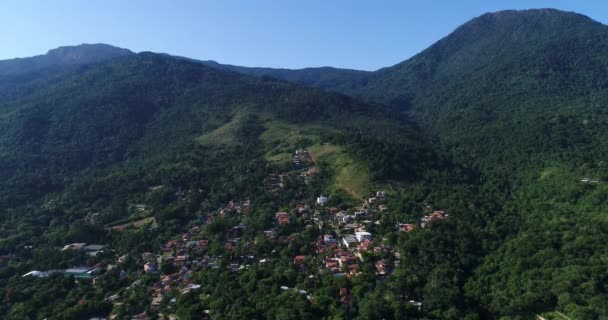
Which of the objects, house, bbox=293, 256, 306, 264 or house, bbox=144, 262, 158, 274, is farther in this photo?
house, bbox=144, 262, 158, 274

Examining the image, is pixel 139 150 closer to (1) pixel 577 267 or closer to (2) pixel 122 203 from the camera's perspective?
(2) pixel 122 203

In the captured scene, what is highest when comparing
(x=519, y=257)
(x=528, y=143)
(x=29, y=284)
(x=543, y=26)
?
(x=543, y=26)

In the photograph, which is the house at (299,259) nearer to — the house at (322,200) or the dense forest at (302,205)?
the dense forest at (302,205)

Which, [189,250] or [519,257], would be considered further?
[189,250]

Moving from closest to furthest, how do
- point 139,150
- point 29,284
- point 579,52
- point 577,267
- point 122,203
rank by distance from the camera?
point 577,267
point 29,284
point 122,203
point 139,150
point 579,52

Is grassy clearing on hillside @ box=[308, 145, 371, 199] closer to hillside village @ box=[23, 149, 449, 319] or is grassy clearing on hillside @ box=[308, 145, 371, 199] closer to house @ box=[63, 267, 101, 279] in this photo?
hillside village @ box=[23, 149, 449, 319]

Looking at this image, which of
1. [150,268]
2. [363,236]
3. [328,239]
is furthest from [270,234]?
[150,268]

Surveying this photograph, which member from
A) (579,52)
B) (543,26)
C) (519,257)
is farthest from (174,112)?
(543,26)

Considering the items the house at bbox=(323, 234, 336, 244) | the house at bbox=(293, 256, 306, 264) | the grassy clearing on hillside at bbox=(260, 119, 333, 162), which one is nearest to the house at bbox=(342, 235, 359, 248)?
the house at bbox=(323, 234, 336, 244)
